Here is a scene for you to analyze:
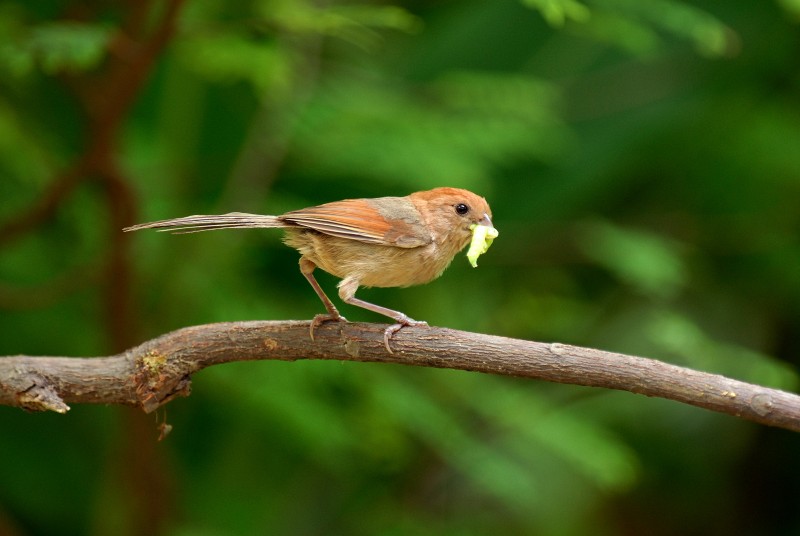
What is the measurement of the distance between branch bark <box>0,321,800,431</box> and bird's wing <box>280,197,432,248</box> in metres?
0.59

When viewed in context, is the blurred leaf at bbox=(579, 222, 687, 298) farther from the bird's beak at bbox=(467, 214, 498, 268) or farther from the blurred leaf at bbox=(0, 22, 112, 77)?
the blurred leaf at bbox=(0, 22, 112, 77)

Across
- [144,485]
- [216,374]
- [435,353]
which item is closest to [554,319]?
[216,374]

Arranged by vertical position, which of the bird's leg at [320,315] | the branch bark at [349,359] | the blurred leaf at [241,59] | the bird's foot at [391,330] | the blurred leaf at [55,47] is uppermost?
the blurred leaf at [241,59]

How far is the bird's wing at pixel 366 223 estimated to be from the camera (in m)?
3.91

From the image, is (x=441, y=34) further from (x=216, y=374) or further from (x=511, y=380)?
(x=216, y=374)

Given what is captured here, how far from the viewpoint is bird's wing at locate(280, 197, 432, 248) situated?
391 centimetres

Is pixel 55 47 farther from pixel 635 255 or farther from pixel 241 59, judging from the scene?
pixel 635 255

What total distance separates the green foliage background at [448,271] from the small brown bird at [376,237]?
1058 mm

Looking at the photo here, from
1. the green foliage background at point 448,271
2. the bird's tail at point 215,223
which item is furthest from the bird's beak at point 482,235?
the green foliage background at point 448,271

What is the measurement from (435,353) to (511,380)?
3775 mm

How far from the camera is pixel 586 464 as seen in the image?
5.77m

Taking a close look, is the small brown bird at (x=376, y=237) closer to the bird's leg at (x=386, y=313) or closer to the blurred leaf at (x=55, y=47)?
the bird's leg at (x=386, y=313)

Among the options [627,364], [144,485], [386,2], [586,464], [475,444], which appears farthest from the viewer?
[386,2]

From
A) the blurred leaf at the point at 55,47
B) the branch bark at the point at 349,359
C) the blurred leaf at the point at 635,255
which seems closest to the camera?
the branch bark at the point at 349,359
